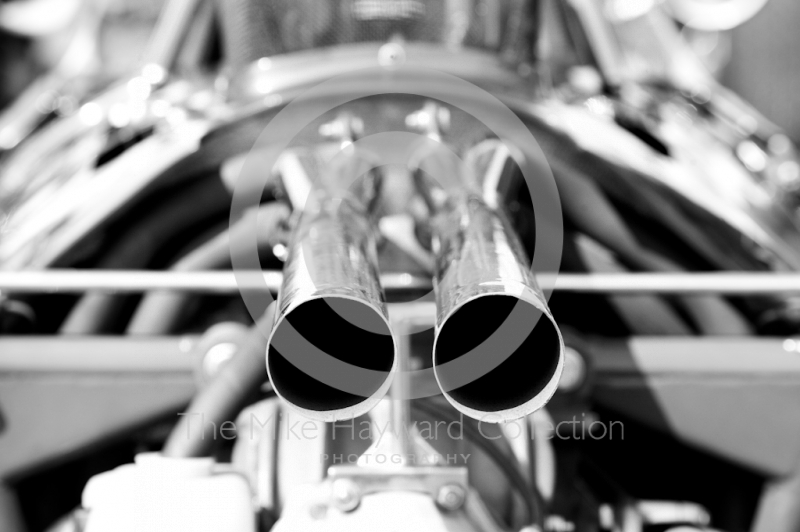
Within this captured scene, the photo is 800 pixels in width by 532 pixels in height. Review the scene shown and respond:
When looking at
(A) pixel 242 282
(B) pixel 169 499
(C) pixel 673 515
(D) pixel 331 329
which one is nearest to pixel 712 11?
(C) pixel 673 515

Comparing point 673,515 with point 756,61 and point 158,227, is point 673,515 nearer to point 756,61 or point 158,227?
point 158,227

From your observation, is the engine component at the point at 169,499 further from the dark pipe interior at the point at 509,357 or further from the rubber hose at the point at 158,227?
the rubber hose at the point at 158,227

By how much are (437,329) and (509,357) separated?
0.10m

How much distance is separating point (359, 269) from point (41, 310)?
0.64 meters

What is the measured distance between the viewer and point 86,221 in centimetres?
105

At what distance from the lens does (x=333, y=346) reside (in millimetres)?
693

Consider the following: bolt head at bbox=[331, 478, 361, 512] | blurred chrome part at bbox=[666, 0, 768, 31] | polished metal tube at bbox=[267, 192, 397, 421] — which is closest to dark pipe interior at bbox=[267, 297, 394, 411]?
polished metal tube at bbox=[267, 192, 397, 421]

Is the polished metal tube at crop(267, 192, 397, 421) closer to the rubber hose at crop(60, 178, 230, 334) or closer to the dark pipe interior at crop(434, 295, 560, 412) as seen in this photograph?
the dark pipe interior at crop(434, 295, 560, 412)

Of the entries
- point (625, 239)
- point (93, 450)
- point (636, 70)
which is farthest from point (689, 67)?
point (93, 450)

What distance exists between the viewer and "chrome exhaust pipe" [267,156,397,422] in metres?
0.61

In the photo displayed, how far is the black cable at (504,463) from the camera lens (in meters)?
0.82

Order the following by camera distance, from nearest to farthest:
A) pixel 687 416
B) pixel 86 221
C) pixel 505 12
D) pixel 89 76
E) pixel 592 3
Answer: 1. pixel 687 416
2. pixel 86 221
3. pixel 505 12
4. pixel 592 3
5. pixel 89 76

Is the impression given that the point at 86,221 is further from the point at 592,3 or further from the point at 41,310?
the point at 592,3

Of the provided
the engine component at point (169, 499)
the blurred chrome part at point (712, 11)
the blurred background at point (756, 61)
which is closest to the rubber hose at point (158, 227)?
the engine component at point (169, 499)
